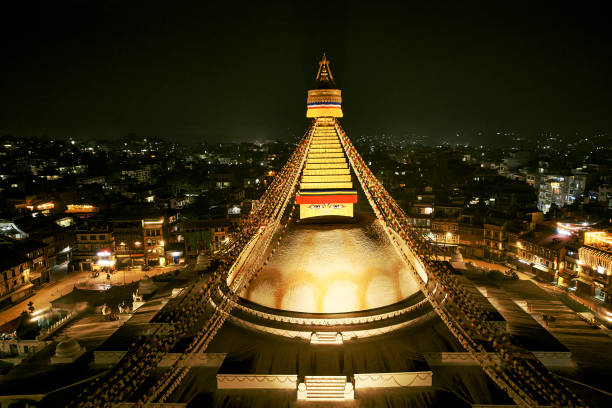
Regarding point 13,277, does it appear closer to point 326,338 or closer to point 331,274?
point 331,274

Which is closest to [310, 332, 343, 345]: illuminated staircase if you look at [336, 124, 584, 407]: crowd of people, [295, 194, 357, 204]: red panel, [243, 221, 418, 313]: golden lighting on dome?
[243, 221, 418, 313]: golden lighting on dome

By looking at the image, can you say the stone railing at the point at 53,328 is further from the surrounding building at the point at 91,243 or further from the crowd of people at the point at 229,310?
the surrounding building at the point at 91,243

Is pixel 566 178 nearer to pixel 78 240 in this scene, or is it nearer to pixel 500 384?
pixel 500 384

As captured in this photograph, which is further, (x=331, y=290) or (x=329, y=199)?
(x=329, y=199)

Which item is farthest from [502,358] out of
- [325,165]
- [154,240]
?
[154,240]

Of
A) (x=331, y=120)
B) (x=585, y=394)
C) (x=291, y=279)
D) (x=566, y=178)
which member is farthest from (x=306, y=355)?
(x=566, y=178)

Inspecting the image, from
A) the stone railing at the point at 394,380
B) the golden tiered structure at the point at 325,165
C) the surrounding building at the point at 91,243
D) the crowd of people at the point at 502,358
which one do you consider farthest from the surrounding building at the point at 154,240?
the stone railing at the point at 394,380

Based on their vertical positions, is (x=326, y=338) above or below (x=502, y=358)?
above
